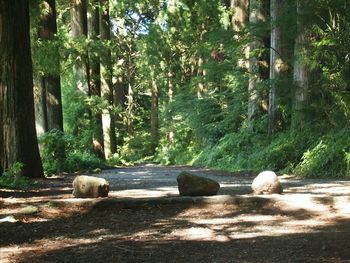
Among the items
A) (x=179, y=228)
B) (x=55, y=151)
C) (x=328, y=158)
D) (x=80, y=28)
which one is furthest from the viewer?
(x=80, y=28)

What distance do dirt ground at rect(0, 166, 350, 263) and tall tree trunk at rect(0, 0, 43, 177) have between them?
1.87 meters

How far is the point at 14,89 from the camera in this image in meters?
9.72

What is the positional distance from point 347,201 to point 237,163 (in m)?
10.1

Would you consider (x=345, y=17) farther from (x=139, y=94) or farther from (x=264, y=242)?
(x=139, y=94)

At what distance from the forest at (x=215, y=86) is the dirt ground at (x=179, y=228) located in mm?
2909

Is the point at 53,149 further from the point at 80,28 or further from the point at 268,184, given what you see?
the point at 268,184

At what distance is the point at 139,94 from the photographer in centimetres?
4734

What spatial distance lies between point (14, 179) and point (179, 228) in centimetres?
467

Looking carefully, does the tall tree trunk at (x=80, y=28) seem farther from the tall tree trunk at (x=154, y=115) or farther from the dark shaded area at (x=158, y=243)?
the tall tree trunk at (x=154, y=115)

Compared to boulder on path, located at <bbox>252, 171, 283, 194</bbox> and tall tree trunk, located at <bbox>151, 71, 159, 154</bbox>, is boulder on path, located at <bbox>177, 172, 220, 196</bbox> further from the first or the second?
tall tree trunk, located at <bbox>151, 71, 159, 154</bbox>

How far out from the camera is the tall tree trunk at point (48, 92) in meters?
15.2

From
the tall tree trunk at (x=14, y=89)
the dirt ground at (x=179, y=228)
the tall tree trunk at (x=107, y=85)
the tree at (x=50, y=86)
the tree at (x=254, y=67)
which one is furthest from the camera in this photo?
the tall tree trunk at (x=107, y=85)

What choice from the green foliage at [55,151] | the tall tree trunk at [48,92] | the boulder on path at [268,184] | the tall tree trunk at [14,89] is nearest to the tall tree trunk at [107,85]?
the tall tree trunk at [48,92]

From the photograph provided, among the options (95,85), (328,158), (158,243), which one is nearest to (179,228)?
(158,243)
